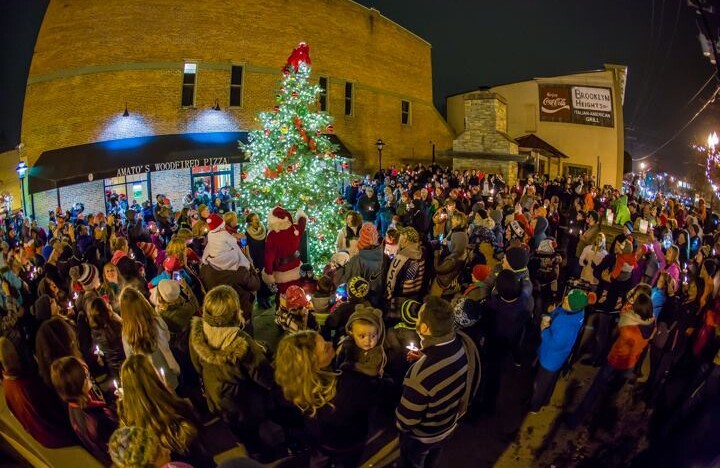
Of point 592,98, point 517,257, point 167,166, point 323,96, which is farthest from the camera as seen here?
point 592,98

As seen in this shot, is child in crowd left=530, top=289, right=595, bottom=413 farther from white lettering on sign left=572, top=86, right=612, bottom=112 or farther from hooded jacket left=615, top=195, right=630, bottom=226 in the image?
white lettering on sign left=572, top=86, right=612, bottom=112

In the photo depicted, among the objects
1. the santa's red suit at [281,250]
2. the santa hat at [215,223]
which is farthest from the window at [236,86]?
the santa hat at [215,223]

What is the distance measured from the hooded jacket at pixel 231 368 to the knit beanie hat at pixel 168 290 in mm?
905

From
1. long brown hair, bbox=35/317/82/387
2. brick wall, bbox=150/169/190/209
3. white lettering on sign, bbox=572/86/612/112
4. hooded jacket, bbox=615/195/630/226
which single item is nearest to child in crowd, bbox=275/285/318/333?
long brown hair, bbox=35/317/82/387

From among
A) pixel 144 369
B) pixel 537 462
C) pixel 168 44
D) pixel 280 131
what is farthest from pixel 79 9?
pixel 537 462

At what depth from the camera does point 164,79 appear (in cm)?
1900

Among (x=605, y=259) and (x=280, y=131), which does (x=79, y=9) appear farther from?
(x=605, y=259)

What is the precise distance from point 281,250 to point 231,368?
3.43 m

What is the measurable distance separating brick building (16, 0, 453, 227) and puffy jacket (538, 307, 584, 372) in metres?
16.4

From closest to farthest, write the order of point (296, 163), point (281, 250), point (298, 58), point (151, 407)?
point (151, 407) → point (281, 250) → point (296, 163) → point (298, 58)

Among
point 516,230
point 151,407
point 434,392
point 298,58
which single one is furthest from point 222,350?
point 298,58

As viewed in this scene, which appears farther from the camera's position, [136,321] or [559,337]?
[559,337]

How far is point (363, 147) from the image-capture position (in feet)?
89.0

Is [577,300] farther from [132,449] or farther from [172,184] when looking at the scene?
[172,184]
